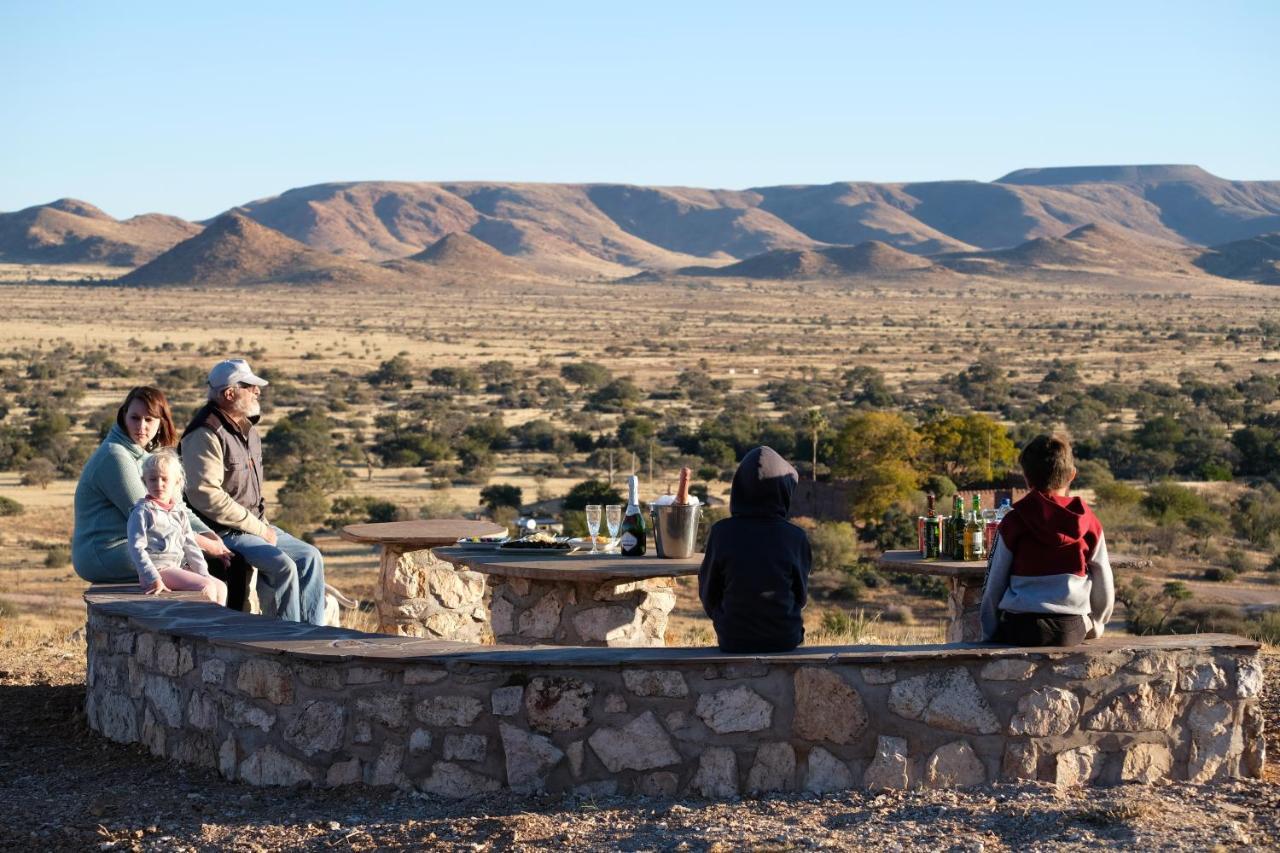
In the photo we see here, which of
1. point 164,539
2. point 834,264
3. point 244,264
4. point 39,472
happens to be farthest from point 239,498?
point 834,264

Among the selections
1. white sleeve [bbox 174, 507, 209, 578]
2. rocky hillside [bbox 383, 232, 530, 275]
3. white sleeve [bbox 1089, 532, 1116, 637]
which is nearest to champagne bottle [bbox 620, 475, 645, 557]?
white sleeve [bbox 174, 507, 209, 578]

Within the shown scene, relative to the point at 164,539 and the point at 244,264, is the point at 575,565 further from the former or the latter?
the point at 244,264

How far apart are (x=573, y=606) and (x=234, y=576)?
66.7 inches

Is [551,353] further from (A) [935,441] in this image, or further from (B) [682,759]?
(B) [682,759]

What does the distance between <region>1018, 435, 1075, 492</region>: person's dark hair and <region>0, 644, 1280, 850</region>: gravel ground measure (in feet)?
3.48

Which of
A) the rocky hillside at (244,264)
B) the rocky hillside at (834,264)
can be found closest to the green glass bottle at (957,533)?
the rocky hillside at (244,264)

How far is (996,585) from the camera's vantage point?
5.83 meters

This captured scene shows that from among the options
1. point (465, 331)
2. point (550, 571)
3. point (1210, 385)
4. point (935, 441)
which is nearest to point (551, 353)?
point (465, 331)

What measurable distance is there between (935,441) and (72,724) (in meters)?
20.8

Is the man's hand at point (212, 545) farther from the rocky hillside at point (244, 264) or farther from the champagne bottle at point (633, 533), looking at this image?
the rocky hillside at point (244, 264)

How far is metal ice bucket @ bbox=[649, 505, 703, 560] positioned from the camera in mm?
7562

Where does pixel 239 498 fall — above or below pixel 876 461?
above

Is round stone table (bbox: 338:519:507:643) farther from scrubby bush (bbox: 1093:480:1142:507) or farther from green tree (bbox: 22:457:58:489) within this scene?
green tree (bbox: 22:457:58:489)

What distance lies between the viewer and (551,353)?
6081 centimetres
